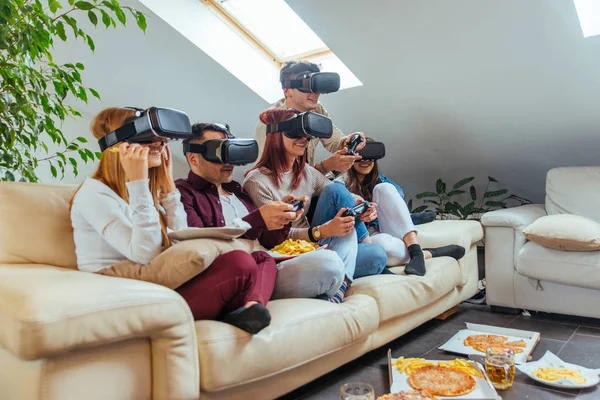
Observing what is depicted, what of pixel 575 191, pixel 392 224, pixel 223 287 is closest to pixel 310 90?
pixel 392 224

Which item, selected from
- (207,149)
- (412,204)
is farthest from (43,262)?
(412,204)

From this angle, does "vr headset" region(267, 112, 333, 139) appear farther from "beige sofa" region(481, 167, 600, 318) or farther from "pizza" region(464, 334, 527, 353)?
"beige sofa" region(481, 167, 600, 318)

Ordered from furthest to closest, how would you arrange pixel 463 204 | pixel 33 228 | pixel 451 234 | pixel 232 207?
pixel 463 204 < pixel 451 234 < pixel 232 207 < pixel 33 228

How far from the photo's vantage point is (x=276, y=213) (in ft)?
5.08

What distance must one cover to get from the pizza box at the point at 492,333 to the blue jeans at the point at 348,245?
1.33 ft

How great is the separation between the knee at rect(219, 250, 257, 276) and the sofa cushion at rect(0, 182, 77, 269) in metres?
0.46

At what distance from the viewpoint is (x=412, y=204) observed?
3938 mm

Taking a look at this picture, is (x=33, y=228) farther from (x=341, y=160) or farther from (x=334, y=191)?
(x=341, y=160)

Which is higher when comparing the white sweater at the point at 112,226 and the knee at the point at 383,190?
the white sweater at the point at 112,226

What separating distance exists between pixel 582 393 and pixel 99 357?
1350 millimetres

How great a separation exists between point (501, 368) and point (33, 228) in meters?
1.43

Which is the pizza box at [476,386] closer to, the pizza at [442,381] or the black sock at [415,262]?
the pizza at [442,381]

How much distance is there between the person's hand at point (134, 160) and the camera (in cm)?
124

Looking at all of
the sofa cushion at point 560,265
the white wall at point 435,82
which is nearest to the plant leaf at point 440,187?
the white wall at point 435,82
